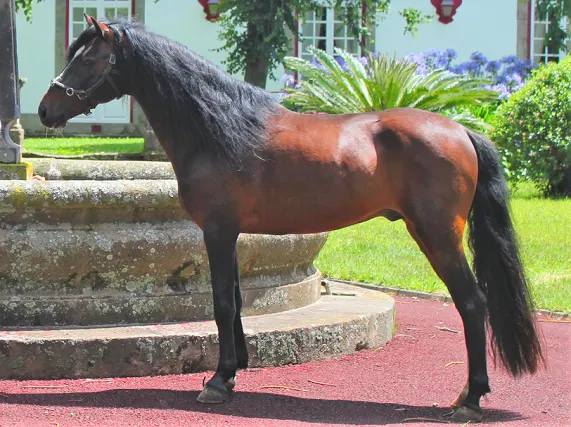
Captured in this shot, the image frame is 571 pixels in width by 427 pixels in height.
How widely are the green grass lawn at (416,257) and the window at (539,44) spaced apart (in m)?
11.4

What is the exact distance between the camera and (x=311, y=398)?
4.64 metres

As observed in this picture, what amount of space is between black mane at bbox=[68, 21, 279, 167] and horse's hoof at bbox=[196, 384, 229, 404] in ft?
3.46

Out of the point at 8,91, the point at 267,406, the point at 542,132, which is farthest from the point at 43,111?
the point at 542,132

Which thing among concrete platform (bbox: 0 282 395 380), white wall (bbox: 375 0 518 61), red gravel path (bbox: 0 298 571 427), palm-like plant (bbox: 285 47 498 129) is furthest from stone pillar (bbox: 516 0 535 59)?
concrete platform (bbox: 0 282 395 380)

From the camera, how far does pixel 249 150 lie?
4.53m

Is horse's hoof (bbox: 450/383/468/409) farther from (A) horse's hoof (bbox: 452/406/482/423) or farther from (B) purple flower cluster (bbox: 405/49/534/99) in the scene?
(B) purple flower cluster (bbox: 405/49/534/99)

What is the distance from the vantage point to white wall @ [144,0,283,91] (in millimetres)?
22406

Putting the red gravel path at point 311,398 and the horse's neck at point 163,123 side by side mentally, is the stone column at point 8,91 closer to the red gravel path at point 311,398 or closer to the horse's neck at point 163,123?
the horse's neck at point 163,123

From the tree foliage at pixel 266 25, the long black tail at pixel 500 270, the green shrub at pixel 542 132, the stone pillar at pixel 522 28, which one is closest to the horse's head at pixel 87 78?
the long black tail at pixel 500 270

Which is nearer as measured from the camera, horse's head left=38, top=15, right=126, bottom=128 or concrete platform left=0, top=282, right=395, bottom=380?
horse's head left=38, top=15, right=126, bottom=128

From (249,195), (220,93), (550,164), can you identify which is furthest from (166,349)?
(550,164)

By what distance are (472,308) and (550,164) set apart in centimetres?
1068

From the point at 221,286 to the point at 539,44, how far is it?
20.6m

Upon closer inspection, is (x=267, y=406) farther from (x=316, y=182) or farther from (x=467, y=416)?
(x=316, y=182)
